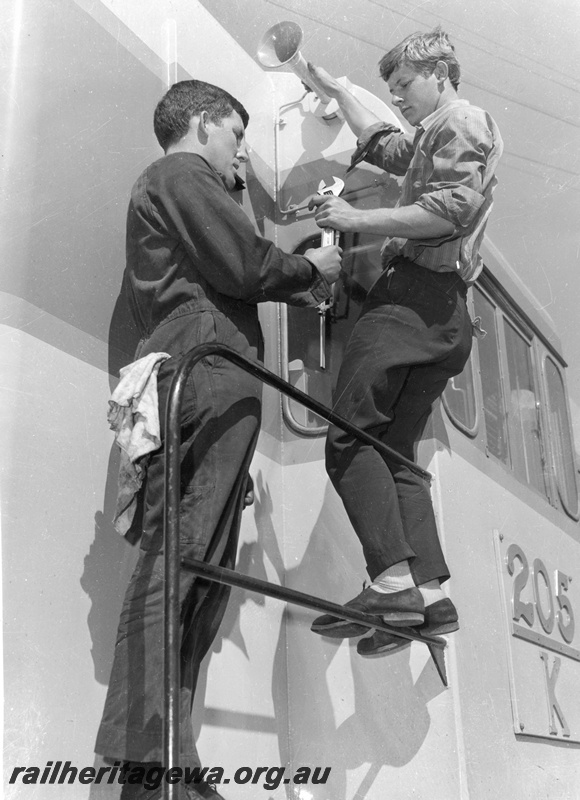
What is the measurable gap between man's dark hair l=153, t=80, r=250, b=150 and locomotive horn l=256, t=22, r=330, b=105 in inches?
19.6

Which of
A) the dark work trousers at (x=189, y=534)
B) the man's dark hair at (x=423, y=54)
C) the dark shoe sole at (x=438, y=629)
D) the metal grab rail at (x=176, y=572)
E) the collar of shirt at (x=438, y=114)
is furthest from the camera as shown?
the man's dark hair at (x=423, y=54)

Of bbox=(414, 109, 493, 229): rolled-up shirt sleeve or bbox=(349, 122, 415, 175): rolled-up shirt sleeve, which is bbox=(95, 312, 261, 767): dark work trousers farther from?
bbox=(349, 122, 415, 175): rolled-up shirt sleeve

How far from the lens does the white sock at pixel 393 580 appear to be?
234 cm

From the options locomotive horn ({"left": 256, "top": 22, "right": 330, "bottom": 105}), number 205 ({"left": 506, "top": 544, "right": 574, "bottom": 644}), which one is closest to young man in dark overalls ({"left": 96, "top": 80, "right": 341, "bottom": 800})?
locomotive horn ({"left": 256, "top": 22, "right": 330, "bottom": 105})

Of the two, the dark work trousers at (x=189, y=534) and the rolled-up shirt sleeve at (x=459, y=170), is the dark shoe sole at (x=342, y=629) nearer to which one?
the dark work trousers at (x=189, y=534)

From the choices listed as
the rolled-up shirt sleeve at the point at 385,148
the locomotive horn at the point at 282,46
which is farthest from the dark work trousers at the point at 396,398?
the locomotive horn at the point at 282,46

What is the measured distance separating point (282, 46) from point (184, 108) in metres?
0.64

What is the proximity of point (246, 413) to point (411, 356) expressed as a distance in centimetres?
48

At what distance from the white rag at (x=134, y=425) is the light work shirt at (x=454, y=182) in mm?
766

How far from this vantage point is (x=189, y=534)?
6.97ft

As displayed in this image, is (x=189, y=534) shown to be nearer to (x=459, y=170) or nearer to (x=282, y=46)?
(x=459, y=170)

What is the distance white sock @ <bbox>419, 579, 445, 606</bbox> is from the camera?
2456 millimetres

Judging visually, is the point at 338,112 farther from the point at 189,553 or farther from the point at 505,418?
the point at 189,553

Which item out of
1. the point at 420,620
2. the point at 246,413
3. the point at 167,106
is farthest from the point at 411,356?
the point at 167,106
